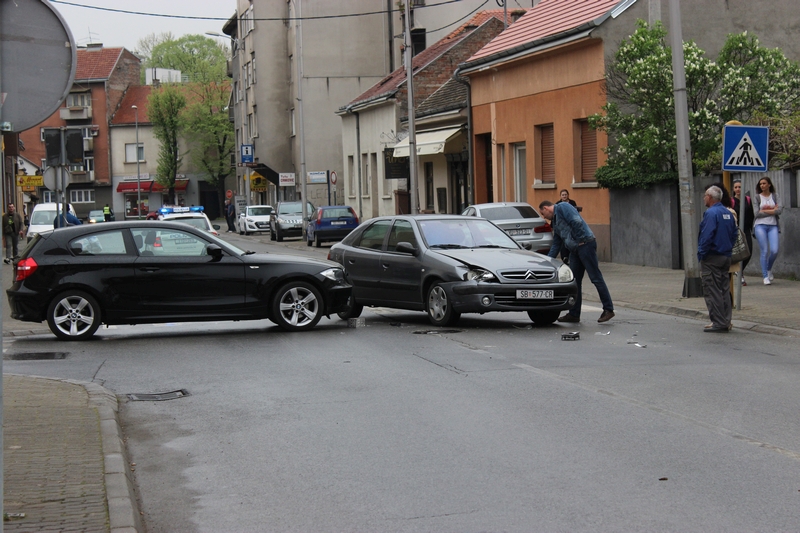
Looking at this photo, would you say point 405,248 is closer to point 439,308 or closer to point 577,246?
point 439,308

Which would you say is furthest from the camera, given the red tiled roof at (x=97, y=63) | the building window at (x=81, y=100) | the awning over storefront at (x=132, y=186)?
the awning over storefront at (x=132, y=186)

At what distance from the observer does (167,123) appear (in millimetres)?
90562

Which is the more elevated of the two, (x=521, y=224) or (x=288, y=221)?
(x=288, y=221)

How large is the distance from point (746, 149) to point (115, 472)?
458 inches

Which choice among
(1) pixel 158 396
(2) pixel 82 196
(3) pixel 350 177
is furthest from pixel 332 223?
(2) pixel 82 196

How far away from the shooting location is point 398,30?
200 ft

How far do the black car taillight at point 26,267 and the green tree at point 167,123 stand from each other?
78.3 meters

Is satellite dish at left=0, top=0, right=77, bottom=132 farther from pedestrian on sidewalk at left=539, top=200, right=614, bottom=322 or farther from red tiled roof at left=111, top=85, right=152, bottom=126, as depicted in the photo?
red tiled roof at left=111, top=85, right=152, bottom=126

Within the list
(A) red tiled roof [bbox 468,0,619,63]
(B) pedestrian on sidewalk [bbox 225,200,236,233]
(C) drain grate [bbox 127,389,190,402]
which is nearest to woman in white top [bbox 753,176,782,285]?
(A) red tiled roof [bbox 468,0,619,63]

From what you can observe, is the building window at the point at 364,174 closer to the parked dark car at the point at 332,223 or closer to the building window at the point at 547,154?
the parked dark car at the point at 332,223

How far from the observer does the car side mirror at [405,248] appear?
1477cm

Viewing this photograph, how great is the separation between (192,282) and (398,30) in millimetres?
49124

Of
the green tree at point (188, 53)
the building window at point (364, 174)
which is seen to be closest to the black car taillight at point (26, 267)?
the building window at point (364, 174)

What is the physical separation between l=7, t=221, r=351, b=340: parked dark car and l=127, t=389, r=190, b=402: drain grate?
419 cm
